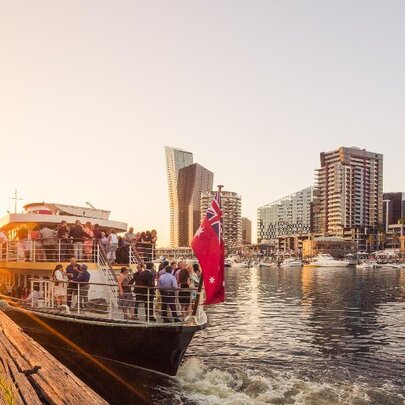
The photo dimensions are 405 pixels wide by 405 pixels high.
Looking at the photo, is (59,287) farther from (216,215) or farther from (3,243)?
(3,243)

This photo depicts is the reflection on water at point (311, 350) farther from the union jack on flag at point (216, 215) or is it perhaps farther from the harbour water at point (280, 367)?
the union jack on flag at point (216, 215)

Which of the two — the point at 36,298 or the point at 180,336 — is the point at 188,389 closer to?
the point at 180,336

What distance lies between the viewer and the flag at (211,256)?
40.5 ft

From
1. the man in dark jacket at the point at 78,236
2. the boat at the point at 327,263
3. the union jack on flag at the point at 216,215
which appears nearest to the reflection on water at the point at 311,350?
the union jack on flag at the point at 216,215

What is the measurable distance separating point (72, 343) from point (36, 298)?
4108 mm

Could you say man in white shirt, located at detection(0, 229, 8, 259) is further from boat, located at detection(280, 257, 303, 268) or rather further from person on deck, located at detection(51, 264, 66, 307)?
boat, located at detection(280, 257, 303, 268)

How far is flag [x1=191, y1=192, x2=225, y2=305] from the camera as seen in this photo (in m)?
12.3

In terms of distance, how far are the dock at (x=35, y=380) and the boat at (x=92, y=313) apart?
5641 mm

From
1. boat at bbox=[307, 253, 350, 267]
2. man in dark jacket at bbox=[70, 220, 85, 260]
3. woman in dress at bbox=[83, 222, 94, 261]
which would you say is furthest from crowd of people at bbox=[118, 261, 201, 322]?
boat at bbox=[307, 253, 350, 267]

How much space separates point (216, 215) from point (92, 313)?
7660mm

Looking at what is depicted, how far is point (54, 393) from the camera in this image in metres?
5.96

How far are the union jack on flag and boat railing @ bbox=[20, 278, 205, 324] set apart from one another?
2.46 m

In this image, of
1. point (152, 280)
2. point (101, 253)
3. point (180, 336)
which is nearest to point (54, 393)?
point (180, 336)

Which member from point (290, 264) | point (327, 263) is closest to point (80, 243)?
point (327, 263)
